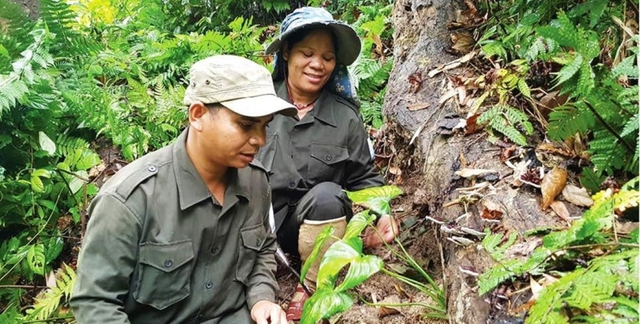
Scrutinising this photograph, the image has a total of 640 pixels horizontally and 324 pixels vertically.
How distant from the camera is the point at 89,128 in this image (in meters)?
4.86

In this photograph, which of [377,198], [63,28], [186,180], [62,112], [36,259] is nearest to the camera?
[186,180]

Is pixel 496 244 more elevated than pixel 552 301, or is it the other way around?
pixel 552 301

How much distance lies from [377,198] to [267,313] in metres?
0.78

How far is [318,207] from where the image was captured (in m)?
3.40

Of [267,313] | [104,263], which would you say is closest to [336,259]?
[267,313]

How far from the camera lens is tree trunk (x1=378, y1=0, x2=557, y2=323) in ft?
8.08

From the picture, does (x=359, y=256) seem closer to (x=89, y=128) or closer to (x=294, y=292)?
(x=294, y=292)

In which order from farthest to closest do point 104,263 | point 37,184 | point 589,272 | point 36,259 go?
point 37,184, point 36,259, point 104,263, point 589,272

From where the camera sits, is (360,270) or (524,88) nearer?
(360,270)

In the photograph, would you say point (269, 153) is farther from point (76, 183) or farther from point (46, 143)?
point (46, 143)

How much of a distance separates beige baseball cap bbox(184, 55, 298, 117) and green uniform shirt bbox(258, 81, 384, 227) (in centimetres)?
124

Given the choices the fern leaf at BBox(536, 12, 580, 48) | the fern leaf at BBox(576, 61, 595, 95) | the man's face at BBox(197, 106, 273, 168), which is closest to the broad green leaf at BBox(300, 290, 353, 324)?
the man's face at BBox(197, 106, 273, 168)

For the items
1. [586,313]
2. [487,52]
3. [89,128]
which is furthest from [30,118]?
[586,313]

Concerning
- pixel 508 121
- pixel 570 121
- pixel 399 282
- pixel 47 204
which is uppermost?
pixel 570 121
